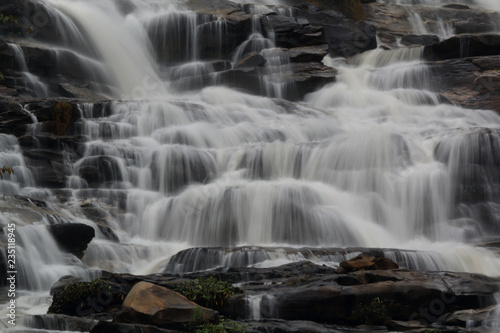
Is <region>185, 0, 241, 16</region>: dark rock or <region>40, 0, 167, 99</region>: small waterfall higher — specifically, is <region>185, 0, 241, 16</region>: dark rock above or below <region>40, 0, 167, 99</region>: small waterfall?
above

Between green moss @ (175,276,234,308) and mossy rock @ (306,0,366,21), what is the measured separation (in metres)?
25.8

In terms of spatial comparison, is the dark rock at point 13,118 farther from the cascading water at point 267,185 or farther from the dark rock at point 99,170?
the dark rock at point 99,170

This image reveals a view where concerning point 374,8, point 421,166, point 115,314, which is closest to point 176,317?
point 115,314

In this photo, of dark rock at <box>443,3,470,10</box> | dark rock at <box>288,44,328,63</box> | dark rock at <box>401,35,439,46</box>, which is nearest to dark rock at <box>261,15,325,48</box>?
dark rock at <box>288,44,328,63</box>

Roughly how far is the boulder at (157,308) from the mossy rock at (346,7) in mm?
26657

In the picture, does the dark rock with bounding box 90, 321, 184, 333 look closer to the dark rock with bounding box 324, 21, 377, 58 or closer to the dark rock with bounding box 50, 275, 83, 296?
the dark rock with bounding box 50, 275, 83, 296

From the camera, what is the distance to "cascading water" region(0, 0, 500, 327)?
1457cm

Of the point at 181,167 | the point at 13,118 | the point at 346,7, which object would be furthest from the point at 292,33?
the point at 13,118

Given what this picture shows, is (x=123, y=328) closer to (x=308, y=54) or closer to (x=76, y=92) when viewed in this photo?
(x=76, y=92)

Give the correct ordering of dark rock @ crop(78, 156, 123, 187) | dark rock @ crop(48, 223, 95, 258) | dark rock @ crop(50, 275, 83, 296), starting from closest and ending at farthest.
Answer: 1. dark rock @ crop(50, 275, 83, 296)
2. dark rock @ crop(48, 223, 95, 258)
3. dark rock @ crop(78, 156, 123, 187)

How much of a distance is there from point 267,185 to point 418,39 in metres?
19.0

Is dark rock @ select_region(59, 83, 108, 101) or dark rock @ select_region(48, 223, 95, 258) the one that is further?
dark rock @ select_region(59, 83, 108, 101)

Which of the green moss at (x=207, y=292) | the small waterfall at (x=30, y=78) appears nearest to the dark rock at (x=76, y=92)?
the small waterfall at (x=30, y=78)

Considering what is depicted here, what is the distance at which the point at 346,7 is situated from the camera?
114 ft
